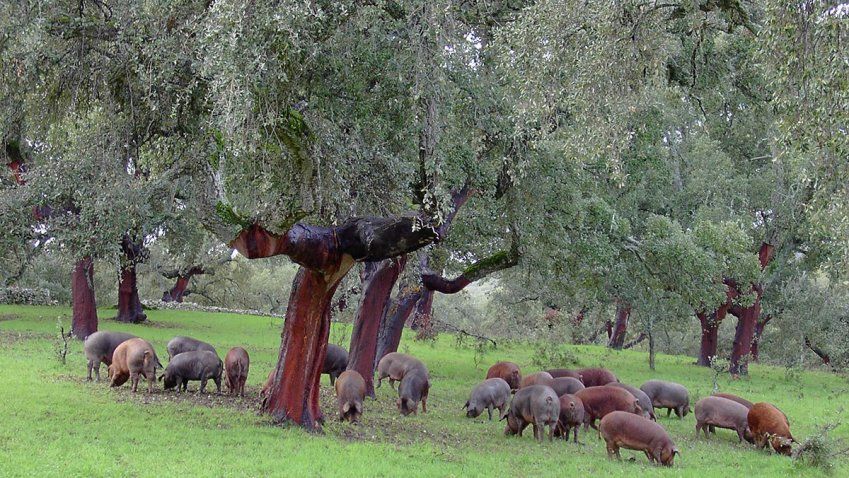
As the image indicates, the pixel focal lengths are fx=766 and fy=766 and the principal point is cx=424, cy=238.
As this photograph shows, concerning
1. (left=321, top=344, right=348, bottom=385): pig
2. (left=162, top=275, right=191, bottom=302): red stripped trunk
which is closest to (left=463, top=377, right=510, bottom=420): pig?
(left=321, top=344, right=348, bottom=385): pig

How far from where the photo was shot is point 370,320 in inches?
683

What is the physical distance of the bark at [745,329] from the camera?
92.4 feet

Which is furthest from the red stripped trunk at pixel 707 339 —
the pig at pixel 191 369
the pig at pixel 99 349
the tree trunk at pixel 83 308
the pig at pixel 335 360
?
the pig at pixel 99 349

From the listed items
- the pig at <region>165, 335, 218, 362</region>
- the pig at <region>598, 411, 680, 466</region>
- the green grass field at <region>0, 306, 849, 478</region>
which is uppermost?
the pig at <region>165, 335, 218, 362</region>

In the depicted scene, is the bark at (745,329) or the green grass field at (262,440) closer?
the green grass field at (262,440)

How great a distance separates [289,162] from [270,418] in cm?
425

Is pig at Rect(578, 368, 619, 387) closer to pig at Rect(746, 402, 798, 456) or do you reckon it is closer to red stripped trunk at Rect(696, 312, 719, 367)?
pig at Rect(746, 402, 798, 456)

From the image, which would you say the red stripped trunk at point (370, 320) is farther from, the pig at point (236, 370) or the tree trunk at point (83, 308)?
the tree trunk at point (83, 308)

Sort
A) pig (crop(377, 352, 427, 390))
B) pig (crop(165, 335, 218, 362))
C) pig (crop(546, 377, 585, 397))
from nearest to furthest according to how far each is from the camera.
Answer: pig (crop(546, 377, 585, 397)) → pig (crop(165, 335, 218, 362)) → pig (crop(377, 352, 427, 390))

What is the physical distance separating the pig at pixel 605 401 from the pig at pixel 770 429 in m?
2.10

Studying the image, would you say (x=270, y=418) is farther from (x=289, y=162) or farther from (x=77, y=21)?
(x=77, y=21)

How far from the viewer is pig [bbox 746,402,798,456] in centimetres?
1390

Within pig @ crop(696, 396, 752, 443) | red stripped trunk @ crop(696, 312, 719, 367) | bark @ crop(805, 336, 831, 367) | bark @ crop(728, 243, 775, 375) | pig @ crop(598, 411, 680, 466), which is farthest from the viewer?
→ bark @ crop(805, 336, 831, 367)

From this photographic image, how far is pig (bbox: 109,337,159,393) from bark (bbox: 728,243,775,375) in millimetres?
21465
